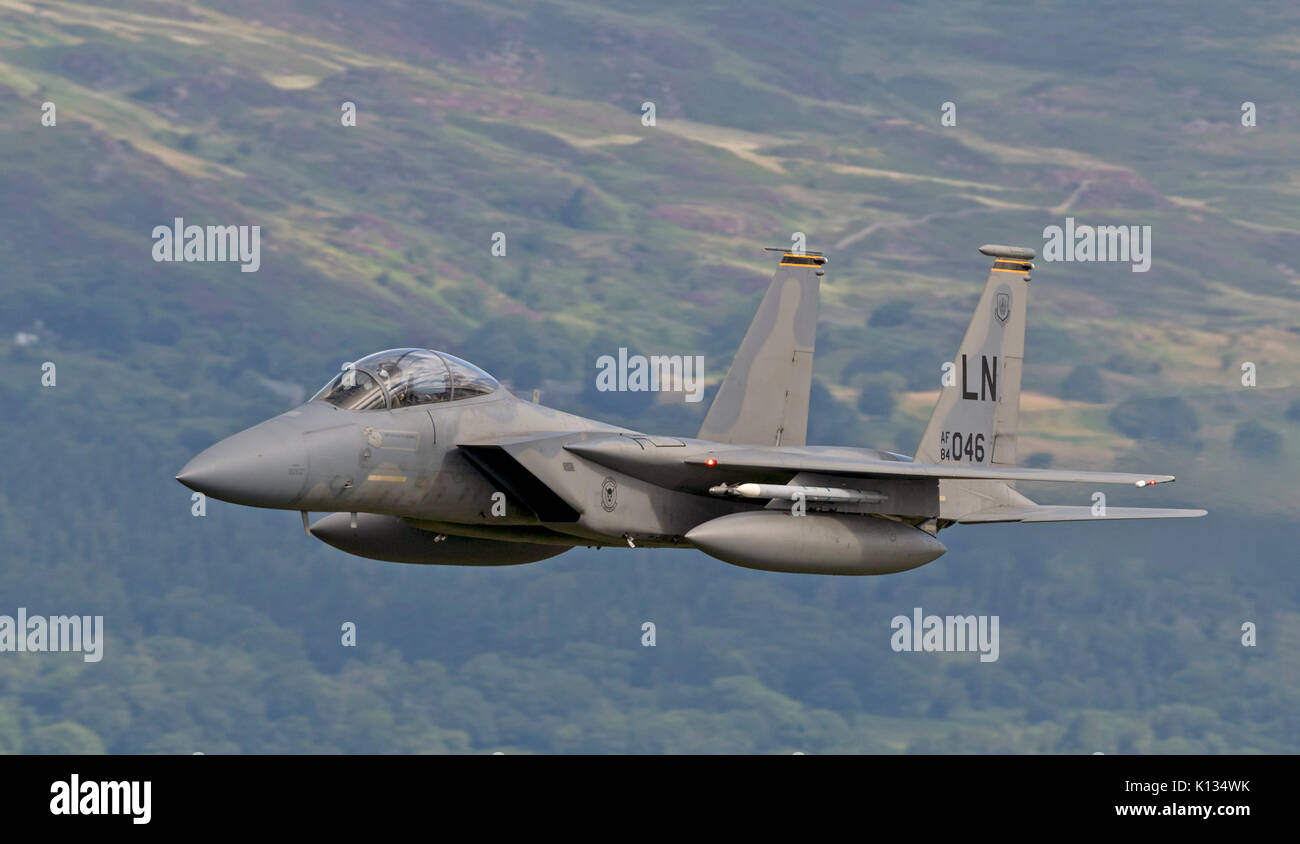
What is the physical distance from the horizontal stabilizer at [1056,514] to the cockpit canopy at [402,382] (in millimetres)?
6321

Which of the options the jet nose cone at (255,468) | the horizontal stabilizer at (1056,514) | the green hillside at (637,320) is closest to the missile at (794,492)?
the horizontal stabilizer at (1056,514)

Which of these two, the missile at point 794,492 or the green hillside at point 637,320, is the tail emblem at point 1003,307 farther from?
the green hillside at point 637,320

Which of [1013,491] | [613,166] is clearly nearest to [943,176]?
[613,166]

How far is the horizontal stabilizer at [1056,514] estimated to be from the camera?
66.7ft

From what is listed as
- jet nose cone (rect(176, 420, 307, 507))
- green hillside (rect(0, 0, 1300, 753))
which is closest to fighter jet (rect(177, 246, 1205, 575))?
jet nose cone (rect(176, 420, 307, 507))

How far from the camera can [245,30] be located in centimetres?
16362

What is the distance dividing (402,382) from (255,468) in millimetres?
2053

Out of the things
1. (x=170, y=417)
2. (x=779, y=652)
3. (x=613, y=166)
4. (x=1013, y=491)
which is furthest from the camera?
(x=613, y=166)

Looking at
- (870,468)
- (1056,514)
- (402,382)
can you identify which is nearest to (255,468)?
(402,382)

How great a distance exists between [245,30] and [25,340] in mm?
51535

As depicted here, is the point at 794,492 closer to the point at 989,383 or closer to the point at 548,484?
the point at 548,484

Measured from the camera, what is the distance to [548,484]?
691 inches

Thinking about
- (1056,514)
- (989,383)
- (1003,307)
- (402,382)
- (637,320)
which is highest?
(637,320)
